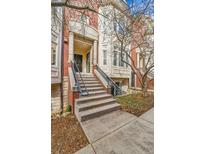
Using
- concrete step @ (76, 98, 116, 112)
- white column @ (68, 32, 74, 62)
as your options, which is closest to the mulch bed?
concrete step @ (76, 98, 116, 112)

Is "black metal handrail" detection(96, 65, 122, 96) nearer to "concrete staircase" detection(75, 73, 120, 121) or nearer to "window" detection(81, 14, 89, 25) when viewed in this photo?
"concrete staircase" detection(75, 73, 120, 121)

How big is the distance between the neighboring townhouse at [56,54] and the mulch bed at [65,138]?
14 centimetres

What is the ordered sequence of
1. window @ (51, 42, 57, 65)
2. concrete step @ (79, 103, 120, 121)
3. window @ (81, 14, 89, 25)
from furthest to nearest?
1. window @ (81, 14, 89, 25)
2. concrete step @ (79, 103, 120, 121)
3. window @ (51, 42, 57, 65)

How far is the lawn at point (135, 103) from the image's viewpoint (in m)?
0.91

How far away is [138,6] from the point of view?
3.26ft

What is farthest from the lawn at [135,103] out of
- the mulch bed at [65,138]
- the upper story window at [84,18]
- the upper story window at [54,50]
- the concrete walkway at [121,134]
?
the upper story window at [84,18]

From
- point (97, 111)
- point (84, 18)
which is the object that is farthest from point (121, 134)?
point (84, 18)

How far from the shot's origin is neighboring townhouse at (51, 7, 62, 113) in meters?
0.90

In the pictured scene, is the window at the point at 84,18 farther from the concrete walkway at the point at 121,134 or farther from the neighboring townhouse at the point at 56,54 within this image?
the concrete walkway at the point at 121,134

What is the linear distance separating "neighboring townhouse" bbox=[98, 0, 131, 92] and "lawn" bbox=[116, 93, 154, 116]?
0.10 meters
